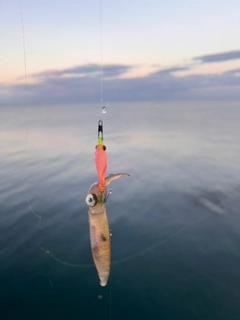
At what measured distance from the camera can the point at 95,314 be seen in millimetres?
8961

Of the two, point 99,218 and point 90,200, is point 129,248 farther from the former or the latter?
point 90,200

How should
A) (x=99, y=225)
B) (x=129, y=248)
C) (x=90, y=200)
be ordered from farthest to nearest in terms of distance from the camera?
1. (x=129, y=248)
2. (x=99, y=225)
3. (x=90, y=200)

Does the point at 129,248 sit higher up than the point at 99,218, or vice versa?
the point at 99,218

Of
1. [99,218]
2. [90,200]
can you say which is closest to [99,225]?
[99,218]

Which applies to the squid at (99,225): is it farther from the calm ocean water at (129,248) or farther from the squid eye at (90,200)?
the calm ocean water at (129,248)

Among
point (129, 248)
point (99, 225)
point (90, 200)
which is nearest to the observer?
point (90, 200)

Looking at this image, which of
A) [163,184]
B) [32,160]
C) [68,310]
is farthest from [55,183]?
[68,310]

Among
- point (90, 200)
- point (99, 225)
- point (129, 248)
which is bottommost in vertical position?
point (129, 248)

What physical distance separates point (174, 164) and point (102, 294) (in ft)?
62.2

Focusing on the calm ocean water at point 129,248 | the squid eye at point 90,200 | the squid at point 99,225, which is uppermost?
the squid eye at point 90,200

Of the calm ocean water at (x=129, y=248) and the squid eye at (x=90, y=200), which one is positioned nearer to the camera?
the squid eye at (x=90, y=200)

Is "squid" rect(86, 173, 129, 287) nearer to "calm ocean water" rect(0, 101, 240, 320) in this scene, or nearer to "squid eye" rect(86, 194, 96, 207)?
"squid eye" rect(86, 194, 96, 207)

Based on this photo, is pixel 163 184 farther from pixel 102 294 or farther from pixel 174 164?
pixel 102 294

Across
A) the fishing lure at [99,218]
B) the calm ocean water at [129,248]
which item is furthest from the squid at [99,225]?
the calm ocean water at [129,248]
